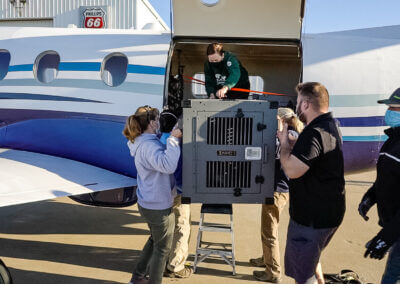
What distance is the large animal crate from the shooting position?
2984 millimetres

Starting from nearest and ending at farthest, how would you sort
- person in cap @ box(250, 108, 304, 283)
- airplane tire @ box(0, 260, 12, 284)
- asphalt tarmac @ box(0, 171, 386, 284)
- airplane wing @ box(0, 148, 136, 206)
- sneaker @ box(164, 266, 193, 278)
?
airplane tire @ box(0, 260, 12, 284) → airplane wing @ box(0, 148, 136, 206) → person in cap @ box(250, 108, 304, 283) → sneaker @ box(164, 266, 193, 278) → asphalt tarmac @ box(0, 171, 386, 284)

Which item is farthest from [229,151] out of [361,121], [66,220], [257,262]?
[66,220]

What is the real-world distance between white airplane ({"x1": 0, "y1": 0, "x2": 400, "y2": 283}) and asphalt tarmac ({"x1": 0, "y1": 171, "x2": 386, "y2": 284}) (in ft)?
2.20

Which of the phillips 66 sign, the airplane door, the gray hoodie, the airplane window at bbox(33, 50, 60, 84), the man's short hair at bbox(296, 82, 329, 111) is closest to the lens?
the man's short hair at bbox(296, 82, 329, 111)

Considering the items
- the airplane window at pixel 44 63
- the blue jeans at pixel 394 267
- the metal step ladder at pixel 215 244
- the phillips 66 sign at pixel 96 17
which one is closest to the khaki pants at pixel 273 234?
the metal step ladder at pixel 215 244

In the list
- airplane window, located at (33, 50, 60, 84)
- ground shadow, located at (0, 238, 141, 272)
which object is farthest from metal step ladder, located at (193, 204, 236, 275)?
airplane window, located at (33, 50, 60, 84)

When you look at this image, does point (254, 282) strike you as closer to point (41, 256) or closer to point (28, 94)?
point (41, 256)

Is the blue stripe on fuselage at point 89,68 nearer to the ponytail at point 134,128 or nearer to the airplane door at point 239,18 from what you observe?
the airplane door at point 239,18

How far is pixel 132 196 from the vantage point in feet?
17.3

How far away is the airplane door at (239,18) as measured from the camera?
15.5ft

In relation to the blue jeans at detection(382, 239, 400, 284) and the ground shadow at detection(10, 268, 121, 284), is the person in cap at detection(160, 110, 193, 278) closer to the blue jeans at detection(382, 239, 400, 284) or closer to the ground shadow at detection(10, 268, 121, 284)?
the ground shadow at detection(10, 268, 121, 284)

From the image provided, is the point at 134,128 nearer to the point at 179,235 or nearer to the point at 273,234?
the point at 179,235

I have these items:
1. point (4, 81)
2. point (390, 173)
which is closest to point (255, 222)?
point (390, 173)

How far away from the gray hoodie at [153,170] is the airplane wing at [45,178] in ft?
3.52
